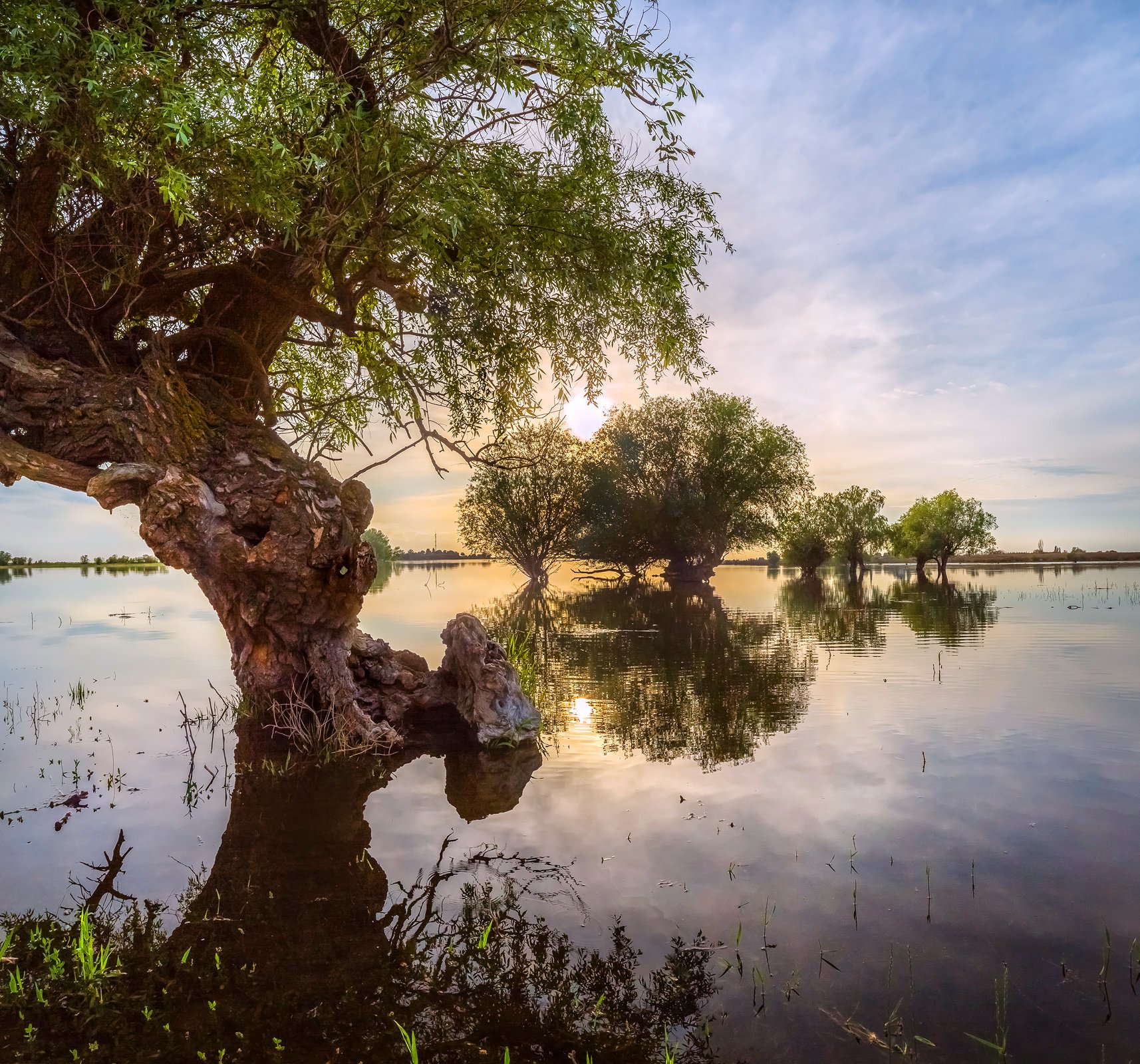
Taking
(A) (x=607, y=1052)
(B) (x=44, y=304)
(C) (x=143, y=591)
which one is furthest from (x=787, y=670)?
(C) (x=143, y=591)

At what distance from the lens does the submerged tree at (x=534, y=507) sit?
169ft

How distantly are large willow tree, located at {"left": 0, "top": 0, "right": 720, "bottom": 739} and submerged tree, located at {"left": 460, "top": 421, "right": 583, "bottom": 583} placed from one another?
3811 centimetres

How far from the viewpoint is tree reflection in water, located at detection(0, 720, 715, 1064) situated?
13.1 ft

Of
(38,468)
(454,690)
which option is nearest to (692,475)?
(454,690)

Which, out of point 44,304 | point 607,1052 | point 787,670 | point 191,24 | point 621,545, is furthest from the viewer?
point 621,545

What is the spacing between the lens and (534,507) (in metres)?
53.1

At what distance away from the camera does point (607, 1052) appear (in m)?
3.93

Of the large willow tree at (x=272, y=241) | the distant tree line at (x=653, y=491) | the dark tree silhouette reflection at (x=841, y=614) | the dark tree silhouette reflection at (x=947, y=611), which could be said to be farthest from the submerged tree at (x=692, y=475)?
the large willow tree at (x=272, y=241)

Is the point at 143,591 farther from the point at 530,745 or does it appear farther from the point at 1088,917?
the point at 1088,917

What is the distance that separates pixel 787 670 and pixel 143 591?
Answer: 152 feet

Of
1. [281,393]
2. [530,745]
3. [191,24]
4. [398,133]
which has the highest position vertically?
[191,24]

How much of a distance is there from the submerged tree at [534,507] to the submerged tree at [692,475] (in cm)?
178

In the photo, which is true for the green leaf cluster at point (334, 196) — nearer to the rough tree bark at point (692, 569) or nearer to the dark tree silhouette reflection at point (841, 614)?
the dark tree silhouette reflection at point (841, 614)

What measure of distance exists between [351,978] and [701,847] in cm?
335
